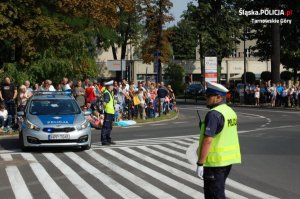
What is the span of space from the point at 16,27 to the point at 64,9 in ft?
11.4

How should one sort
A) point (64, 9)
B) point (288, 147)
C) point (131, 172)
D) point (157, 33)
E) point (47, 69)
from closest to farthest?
point (131, 172) → point (288, 147) → point (64, 9) → point (47, 69) → point (157, 33)

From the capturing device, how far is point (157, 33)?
60125 mm

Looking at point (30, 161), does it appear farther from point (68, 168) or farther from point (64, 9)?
point (64, 9)

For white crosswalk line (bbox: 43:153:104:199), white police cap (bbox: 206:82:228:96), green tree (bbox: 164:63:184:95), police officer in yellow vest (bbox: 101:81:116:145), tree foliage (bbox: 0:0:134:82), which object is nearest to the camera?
white police cap (bbox: 206:82:228:96)

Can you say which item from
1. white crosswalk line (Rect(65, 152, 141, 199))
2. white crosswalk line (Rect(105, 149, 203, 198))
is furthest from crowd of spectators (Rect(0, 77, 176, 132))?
white crosswalk line (Rect(65, 152, 141, 199))

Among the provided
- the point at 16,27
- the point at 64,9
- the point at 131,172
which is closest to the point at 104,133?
the point at 131,172

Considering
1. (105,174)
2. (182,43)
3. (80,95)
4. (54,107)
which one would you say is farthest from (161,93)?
(182,43)

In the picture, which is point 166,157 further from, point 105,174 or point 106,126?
point 105,174

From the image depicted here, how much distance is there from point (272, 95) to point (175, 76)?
30884 mm

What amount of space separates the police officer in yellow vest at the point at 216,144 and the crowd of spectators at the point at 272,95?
111 ft

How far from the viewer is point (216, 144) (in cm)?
636

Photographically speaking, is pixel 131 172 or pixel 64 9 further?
pixel 64 9

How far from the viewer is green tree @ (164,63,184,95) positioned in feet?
232

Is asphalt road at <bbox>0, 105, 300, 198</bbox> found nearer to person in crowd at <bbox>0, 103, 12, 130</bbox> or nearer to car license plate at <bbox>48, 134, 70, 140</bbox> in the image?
car license plate at <bbox>48, 134, 70, 140</bbox>
